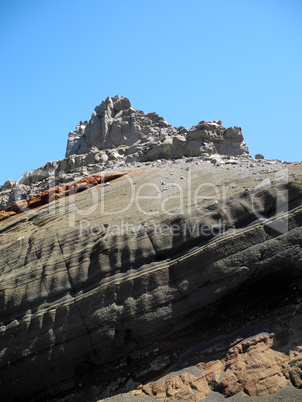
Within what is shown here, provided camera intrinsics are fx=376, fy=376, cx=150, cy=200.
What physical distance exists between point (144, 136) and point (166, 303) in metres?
17.7

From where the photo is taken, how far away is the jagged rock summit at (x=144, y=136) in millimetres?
21453

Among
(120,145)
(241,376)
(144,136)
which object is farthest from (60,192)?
(241,376)

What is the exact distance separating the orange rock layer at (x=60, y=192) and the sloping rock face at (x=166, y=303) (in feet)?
21.6

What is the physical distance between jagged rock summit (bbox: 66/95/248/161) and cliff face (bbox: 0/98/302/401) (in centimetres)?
940

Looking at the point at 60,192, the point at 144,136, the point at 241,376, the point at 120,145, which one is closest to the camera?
the point at 241,376

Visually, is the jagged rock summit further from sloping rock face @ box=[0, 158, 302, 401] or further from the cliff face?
sloping rock face @ box=[0, 158, 302, 401]

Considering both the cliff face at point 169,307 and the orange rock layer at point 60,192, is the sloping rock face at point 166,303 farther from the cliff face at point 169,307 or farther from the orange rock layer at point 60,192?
the orange rock layer at point 60,192

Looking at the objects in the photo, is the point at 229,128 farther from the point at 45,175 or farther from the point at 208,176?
the point at 45,175

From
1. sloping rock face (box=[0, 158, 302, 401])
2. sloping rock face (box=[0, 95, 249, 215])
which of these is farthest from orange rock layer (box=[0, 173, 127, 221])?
sloping rock face (box=[0, 158, 302, 401])

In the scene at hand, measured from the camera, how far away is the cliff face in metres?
10.5

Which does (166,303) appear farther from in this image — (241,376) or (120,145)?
(120,145)

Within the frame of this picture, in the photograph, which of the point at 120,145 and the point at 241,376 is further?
the point at 120,145

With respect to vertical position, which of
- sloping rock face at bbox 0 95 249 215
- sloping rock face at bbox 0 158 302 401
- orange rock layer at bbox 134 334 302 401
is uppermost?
sloping rock face at bbox 0 95 249 215

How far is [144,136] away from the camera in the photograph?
26.9 m
